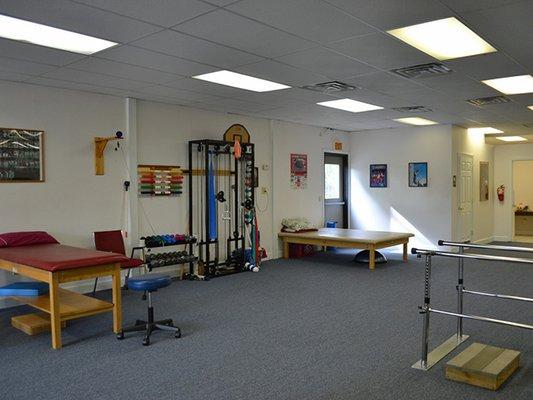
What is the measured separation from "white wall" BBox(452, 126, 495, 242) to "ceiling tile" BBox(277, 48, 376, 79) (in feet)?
16.7

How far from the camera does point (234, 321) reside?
475 cm

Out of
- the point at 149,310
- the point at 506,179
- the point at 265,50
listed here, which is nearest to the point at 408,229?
the point at 506,179

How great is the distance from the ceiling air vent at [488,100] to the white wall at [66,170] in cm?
508

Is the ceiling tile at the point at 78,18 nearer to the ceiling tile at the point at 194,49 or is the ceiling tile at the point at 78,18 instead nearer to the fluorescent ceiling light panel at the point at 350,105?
the ceiling tile at the point at 194,49

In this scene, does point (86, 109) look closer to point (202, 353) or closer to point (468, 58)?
point (202, 353)

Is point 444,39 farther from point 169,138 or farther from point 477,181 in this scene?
point 477,181

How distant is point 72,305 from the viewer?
14.2 feet

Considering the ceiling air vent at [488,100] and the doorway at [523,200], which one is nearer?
the ceiling air vent at [488,100]

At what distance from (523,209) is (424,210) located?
516cm

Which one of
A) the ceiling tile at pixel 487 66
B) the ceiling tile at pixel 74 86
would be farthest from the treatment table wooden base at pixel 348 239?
the ceiling tile at pixel 74 86

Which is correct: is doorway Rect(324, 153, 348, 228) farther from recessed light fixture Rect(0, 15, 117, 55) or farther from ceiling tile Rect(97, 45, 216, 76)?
recessed light fixture Rect(0, 15, 117, 55)

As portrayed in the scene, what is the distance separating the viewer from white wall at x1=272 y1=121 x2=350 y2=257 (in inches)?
346

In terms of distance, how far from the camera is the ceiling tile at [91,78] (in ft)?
16.7

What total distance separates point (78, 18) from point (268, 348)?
2.99 meters
